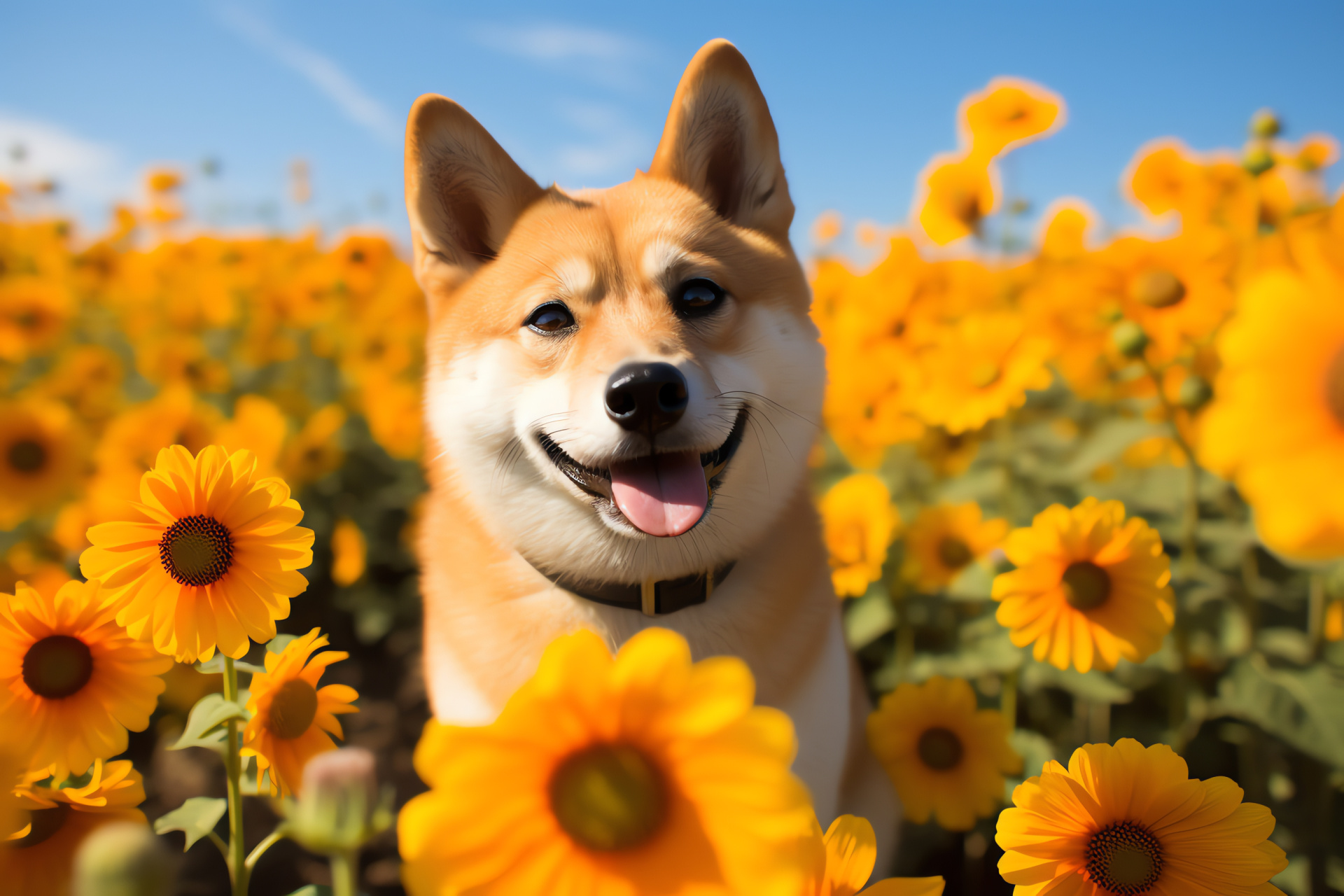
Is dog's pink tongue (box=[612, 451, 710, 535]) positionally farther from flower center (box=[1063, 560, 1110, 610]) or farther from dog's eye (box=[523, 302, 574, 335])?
flower center (box=[1063, 560, 1110, 610])

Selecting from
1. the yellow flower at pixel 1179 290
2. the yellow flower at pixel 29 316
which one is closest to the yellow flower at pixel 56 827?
the yellow flower at pixel 1179 290

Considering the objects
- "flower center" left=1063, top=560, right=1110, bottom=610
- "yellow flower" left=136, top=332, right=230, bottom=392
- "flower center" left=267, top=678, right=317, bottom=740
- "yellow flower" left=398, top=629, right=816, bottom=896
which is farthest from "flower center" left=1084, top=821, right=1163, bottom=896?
"yellow flower" left=136, top=332, right=230, bottom=392

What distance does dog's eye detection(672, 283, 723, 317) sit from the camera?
1773 millimetres

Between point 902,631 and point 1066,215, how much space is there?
2.09 m

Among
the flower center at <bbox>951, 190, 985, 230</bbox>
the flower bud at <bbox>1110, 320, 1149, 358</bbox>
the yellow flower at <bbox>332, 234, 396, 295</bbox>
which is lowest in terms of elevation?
the flower bud at <bbox>1110, 320, 1149, 358</bbox>

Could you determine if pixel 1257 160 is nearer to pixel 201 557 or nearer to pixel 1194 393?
pixel 1194 393

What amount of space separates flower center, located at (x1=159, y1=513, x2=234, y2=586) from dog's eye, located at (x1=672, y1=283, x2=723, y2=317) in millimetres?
1115

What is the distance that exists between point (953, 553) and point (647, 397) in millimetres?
1497

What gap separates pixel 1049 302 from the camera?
2.68m

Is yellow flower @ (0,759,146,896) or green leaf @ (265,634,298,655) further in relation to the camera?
green leaf @ (265,634,298,655)

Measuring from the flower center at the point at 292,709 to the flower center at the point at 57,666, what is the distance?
0.29 metres

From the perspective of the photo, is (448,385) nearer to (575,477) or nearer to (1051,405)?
(575,477)

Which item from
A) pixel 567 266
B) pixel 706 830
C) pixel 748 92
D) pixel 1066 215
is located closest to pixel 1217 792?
pixel 706 830

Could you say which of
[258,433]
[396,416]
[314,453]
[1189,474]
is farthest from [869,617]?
[314,453]
